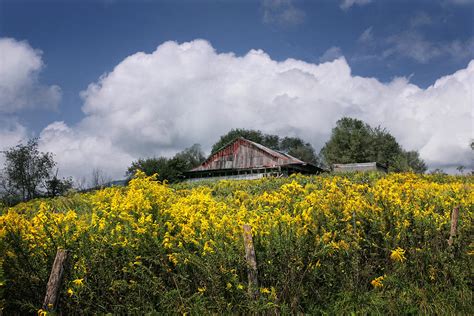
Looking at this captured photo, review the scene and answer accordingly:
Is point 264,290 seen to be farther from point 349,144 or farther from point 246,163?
point 349,144

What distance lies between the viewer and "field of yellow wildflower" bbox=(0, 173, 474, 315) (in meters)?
4.90

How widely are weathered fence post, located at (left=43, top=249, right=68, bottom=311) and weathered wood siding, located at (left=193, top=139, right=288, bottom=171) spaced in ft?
113

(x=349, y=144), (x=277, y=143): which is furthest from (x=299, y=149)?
(x=349, y=144)

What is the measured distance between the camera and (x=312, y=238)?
5.48m

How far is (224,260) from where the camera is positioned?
4.93 metres

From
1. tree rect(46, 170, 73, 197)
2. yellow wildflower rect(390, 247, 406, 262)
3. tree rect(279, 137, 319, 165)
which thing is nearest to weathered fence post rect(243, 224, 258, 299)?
yellow wildflower rect(390, 247, 406, 262)

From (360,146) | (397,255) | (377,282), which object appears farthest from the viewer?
(360,146)

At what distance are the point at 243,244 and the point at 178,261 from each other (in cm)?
89

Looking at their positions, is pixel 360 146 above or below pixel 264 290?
above

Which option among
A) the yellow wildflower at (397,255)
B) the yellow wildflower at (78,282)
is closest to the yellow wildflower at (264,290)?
the yellow wildflower at (397,255)

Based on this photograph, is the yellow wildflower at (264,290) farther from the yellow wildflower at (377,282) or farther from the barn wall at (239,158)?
the barn wall at (239,158)

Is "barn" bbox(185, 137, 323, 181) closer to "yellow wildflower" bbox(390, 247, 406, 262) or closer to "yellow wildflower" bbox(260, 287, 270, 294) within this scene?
"yellow wildflower" bbox(390, 247, 406, 262)

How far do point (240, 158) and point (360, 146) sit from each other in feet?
97.4

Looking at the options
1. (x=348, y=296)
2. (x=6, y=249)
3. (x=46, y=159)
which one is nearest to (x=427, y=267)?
(x=348, y=296)
